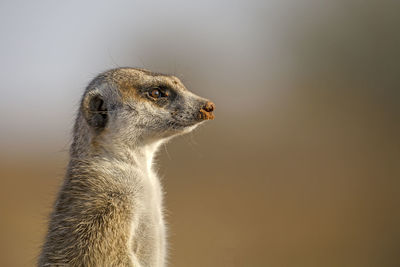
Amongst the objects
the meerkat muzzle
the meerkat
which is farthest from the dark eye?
the meerkat muzzle

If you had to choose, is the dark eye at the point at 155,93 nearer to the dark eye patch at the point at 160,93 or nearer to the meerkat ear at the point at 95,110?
the dark eye patch at the point at 160,93

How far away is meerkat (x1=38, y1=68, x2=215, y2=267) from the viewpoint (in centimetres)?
389

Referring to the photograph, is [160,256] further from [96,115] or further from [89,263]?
[96,115]

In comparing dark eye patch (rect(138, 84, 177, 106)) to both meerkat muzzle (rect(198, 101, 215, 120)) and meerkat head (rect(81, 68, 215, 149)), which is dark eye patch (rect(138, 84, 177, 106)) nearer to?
meerkat head (rect(81, 68, 215, 149))

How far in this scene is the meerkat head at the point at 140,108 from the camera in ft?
14.2

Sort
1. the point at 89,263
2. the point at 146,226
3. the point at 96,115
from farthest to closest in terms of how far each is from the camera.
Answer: the point at 96,115 < the point at 146,226 < the point at 89,263

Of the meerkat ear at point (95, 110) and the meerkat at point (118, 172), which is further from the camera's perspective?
the meerkat ear at point (95, 110)

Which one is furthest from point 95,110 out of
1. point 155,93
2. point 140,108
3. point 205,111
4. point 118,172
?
point 205,111

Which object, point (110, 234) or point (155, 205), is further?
point (155, 205)

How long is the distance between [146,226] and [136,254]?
0.20m

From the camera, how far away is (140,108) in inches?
172

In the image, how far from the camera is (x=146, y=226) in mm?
4086

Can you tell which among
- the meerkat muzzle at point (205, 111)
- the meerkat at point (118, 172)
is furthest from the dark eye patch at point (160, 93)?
the meerkat muzzle at point (205, 111)

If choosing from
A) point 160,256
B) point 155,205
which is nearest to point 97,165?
point 155,205
